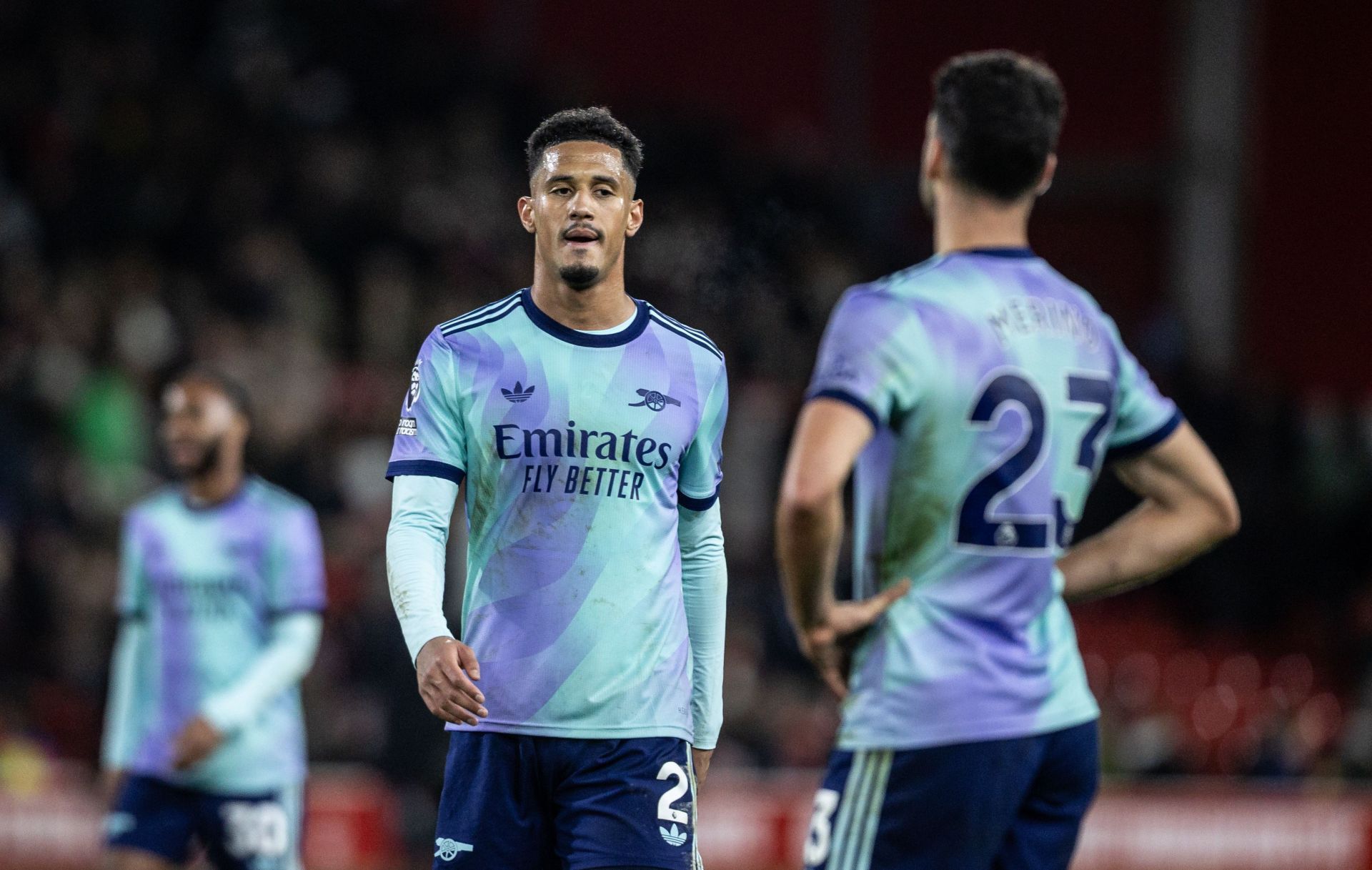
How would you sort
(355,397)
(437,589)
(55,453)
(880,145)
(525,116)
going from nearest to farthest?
(437,589)
(55,453)
(355,397)
(525,116)
(880,145)

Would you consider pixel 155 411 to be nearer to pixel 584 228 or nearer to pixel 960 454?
pixel 584 228

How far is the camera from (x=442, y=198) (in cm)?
1560

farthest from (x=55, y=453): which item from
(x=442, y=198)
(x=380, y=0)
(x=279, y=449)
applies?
(x=380, y=0)

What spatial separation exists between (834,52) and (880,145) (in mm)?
Answer: 1167

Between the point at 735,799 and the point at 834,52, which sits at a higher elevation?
the point at 834,52

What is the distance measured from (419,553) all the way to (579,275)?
2.52 ft

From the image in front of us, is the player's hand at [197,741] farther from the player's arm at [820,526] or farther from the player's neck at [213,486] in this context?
the player's arm at [820,526]

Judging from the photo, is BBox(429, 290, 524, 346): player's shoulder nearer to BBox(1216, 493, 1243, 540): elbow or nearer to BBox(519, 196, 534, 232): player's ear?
BBox(519, 196, 534, 232): player's ear

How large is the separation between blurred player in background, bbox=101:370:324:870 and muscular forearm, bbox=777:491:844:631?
3630 mm

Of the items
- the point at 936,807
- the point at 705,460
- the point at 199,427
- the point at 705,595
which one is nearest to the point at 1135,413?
the point at 936,807

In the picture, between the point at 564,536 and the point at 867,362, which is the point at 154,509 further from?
the point at 867,362

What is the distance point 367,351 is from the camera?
44.4ft

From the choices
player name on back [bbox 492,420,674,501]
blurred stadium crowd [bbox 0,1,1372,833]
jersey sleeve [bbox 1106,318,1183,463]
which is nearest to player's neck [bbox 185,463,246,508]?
blurred stadium crowd [bbox 0,1,1372,833]

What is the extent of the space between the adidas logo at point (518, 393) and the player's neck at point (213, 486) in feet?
10.8
